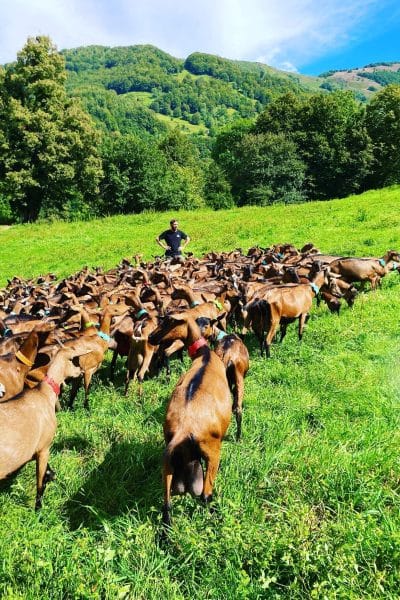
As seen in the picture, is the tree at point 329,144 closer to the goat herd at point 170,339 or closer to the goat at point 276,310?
the goat herd at point 170,339

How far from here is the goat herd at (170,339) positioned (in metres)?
3.81

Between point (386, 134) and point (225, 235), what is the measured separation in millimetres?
35667

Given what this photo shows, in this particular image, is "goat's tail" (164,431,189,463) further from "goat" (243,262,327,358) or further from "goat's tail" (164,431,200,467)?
"goat" (243,262,327,358)

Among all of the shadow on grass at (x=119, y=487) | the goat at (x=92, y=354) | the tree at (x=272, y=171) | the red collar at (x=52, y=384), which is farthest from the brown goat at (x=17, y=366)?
the tree at (x=272, y=171)

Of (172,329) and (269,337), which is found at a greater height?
(172,329)

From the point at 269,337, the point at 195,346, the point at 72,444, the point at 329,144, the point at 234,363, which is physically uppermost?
the point at 329,144

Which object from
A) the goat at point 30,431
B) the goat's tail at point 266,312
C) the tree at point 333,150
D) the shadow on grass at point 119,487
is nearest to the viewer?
the goat at point 30,431

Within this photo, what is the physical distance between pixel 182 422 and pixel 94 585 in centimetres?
128

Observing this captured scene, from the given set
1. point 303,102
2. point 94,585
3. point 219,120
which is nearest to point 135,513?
point 94,585

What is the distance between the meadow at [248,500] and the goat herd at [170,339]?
300 millimetres

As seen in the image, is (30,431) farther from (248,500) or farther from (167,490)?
(248,500)

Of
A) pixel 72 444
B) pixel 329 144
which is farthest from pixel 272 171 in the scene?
pixel 72 444

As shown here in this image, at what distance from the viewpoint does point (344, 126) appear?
50.3 meters

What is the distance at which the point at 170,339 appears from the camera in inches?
221
